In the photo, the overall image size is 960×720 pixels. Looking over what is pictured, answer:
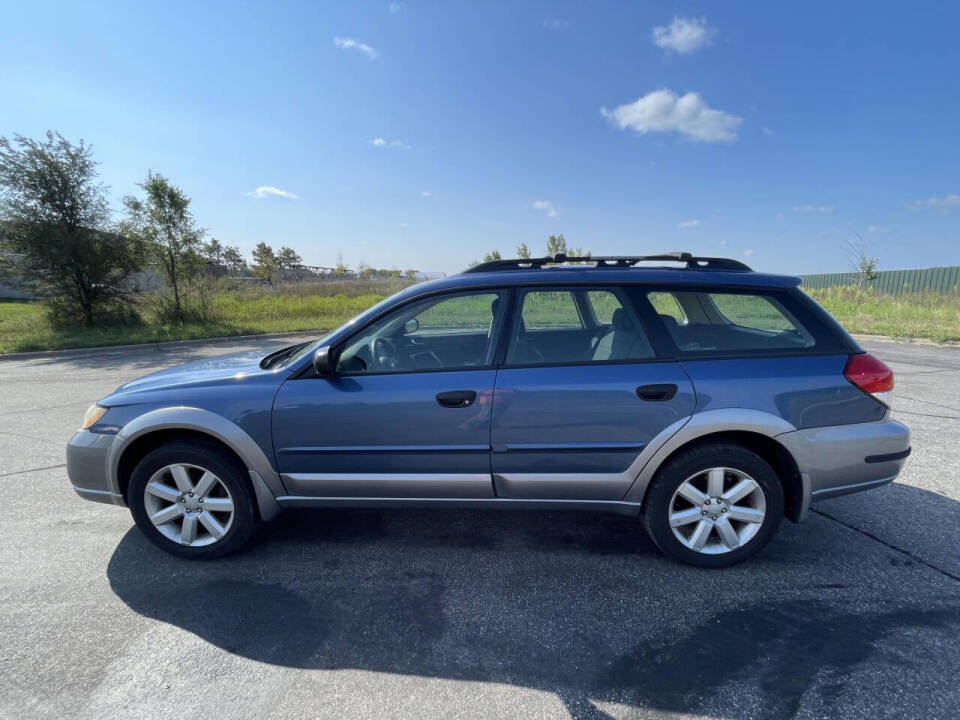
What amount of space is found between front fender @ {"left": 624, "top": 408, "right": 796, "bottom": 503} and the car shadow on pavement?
29.4 inches

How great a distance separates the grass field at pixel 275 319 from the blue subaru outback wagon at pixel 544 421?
528 inches

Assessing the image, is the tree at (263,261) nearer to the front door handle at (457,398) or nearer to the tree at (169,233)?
the tree at (169,233)

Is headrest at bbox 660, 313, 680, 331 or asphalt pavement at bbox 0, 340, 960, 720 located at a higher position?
headrest at bbox 660, 313, 680, 331

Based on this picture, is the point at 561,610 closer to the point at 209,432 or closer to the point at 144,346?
the point at 209,432

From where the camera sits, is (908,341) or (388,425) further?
(908,341)

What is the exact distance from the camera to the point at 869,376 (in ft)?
8.31

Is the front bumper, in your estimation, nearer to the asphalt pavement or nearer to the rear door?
the asphalt pavement

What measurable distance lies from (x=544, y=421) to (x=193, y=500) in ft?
6.97

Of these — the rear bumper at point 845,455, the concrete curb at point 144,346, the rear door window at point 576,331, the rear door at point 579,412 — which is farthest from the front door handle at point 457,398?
the concrete curb at point 144,346

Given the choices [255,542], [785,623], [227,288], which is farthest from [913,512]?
[227,288]

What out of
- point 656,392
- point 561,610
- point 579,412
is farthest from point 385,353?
point 561,610

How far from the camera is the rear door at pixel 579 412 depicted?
2.49 metres

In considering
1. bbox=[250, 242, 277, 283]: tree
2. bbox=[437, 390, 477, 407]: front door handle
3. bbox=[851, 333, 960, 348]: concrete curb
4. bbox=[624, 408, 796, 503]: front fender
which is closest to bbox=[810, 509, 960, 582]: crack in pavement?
bbox=[624, 408, 796, 503]: front fender

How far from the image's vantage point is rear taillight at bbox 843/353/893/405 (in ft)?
8.27
